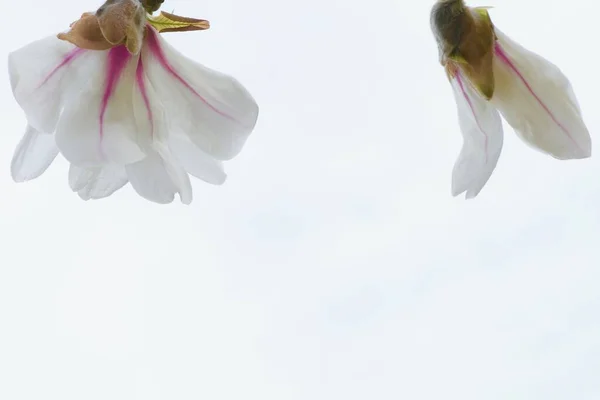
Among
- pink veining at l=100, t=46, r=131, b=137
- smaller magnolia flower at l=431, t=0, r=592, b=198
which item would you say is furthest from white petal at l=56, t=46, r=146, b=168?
smaller magnolia flower at l=431, t=0, r=592, b=198

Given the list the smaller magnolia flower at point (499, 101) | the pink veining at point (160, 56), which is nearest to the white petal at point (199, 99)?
the pink veining at point (160, 56)

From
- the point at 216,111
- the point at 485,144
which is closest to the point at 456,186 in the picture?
the point at 485,144

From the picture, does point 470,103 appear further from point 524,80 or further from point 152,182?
point 152,182

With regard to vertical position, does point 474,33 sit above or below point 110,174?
above

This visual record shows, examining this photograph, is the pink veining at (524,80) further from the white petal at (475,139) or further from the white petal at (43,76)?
the white petal at (43,76)

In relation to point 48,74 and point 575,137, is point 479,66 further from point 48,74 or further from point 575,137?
point 48,74

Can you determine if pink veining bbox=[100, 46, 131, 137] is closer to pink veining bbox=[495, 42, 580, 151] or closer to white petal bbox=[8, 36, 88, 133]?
white petal bbox=[8, 36, 88, 133]

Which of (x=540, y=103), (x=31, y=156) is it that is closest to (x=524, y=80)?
(x=540, y=103)
